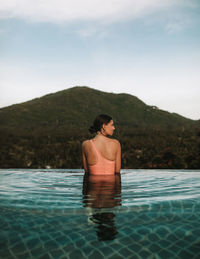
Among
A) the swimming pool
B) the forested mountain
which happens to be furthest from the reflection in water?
the forested mountain

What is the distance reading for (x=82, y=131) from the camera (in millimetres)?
33625

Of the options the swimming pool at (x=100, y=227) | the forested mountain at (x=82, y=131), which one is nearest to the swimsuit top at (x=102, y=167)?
the swimming pool at (x=100, y=227)

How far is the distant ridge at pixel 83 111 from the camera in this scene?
58875mm

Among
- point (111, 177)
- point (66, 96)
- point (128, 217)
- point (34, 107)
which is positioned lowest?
point (128, 217)

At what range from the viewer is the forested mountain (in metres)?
14.1

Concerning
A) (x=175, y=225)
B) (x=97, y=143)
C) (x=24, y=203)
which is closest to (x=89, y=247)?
(x=175, y=225)

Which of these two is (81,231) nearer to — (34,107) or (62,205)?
(62,205)

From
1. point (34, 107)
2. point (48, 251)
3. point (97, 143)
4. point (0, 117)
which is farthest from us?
point (34, 107)

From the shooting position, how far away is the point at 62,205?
3.29 meters

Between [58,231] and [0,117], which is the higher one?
[0,117]

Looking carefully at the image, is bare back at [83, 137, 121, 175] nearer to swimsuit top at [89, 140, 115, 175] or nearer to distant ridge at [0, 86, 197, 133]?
swimsuit top at [89, 140, 115, 175]

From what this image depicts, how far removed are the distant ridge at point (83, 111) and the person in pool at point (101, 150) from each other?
4724cm

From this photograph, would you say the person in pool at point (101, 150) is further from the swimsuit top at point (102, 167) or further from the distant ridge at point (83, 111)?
the distant ridge at point (83, 111)

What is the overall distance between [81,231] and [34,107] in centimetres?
7077
